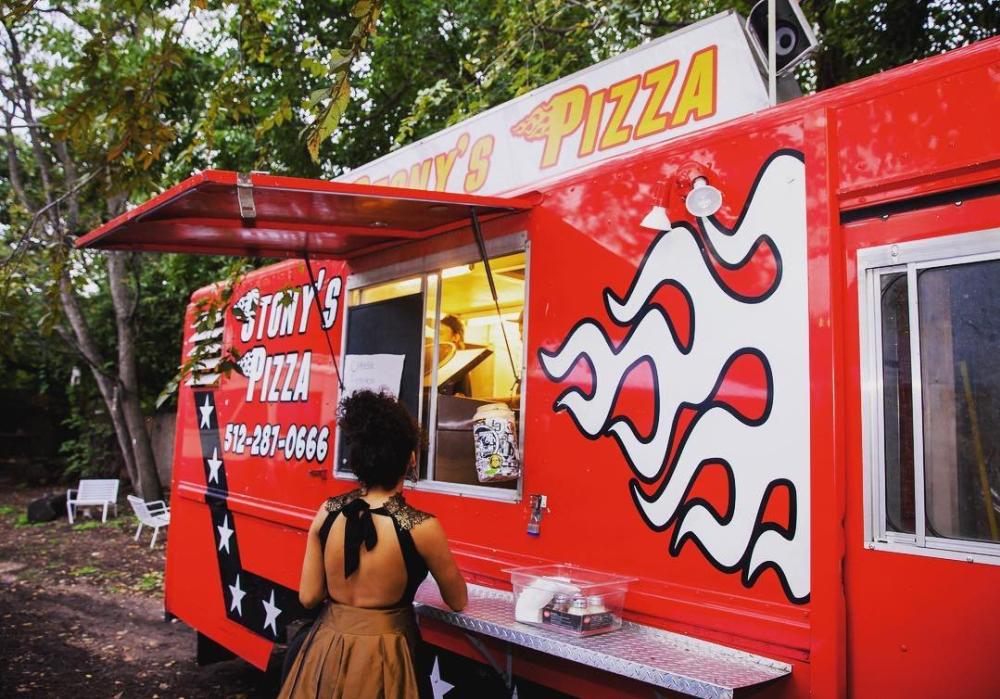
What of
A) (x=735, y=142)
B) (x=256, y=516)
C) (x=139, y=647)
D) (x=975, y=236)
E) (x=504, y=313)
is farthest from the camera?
(x=139, y=647)

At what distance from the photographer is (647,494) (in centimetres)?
291

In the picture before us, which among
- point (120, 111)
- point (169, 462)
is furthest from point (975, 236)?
point (169, 462)

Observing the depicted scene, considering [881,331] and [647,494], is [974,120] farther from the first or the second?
[647,494]

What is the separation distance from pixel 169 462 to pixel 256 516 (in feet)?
44.9

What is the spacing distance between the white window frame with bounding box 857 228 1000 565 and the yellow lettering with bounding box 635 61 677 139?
114 centimetres

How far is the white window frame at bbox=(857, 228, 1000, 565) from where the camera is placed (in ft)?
7.28

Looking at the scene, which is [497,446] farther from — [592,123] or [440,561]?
[592,123]

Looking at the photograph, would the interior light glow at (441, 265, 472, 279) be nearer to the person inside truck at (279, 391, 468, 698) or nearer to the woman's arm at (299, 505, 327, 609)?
the person inside truck at (279, 391, 468, 698)

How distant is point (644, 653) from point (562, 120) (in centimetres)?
241

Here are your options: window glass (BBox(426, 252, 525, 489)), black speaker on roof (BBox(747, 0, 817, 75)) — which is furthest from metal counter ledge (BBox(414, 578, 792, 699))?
black speaker on roof (BBox(747, 0, 817, 75))

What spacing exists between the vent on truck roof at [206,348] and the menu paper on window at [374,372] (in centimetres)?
114

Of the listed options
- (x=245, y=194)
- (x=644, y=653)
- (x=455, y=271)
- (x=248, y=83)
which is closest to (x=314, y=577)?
(x=644, y=653)

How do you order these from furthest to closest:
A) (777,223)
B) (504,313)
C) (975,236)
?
(504,313) < (777,223) < (975,236)

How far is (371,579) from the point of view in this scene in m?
2.79
